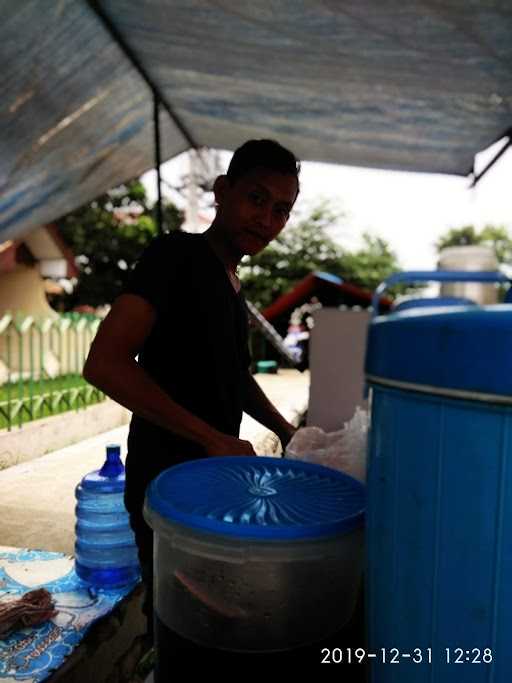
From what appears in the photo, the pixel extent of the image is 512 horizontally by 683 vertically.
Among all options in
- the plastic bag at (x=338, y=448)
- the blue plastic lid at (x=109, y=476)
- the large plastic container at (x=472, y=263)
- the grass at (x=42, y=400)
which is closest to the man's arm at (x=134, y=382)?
the plastic bag at (x=338, y=448)

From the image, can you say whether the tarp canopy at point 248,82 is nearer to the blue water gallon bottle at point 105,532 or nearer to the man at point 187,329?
the man at point 187,329

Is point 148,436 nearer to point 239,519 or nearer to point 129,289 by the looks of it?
point 129,289

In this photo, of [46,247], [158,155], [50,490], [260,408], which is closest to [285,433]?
[260,408]

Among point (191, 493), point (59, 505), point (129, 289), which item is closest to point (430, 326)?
point (191, 493)

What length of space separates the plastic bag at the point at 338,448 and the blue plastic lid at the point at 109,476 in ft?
5.47

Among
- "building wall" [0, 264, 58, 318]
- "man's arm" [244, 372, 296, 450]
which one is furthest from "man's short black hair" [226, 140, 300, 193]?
"building wall" [0, 264, 58, 318]

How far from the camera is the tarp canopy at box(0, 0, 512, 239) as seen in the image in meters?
3.07

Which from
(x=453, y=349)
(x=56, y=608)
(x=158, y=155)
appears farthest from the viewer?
(x=158, y=155)

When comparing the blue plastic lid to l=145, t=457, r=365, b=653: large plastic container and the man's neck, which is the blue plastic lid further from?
l=145, t=457, r=365, b=653: large plastic container

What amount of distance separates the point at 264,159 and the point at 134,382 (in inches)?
27.1

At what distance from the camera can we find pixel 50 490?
14.6 ft

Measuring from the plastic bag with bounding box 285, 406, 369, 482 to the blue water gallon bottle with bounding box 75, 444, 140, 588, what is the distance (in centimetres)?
168

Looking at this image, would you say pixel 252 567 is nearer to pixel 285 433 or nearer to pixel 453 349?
pixel 453 349

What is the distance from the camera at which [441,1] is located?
2.62 meters
